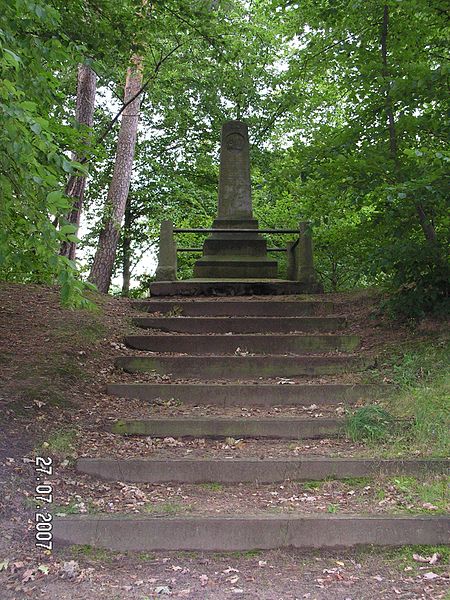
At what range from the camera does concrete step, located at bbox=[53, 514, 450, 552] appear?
11.3ft

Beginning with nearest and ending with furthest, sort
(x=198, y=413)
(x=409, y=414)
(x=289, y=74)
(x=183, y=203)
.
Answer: (x=409, y=414) < (x=198, y=413) < (x=289, y=74) < (x=183, y=203)

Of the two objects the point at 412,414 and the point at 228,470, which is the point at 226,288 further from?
the point at 228,470

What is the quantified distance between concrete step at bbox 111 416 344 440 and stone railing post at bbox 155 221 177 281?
16.4 ft

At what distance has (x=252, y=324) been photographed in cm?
730

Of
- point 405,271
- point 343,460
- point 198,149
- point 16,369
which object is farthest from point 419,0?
point 198,149

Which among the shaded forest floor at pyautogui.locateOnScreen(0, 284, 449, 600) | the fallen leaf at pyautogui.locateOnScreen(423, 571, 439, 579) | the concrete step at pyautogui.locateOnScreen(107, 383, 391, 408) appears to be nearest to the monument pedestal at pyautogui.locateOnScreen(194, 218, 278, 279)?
the shaded forest floor at pyautogui.locateOnScreen(0, 284, 449, 600)

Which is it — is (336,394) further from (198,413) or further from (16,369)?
(16,369)

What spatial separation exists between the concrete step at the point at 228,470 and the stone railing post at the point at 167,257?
5629 mm

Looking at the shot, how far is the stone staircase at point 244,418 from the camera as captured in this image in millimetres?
3451

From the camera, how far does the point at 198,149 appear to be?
1931 centimetres

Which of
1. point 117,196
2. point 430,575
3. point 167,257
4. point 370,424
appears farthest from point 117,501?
point 117,196

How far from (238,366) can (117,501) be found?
8.12 feet

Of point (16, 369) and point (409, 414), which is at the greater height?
point (16, 369)

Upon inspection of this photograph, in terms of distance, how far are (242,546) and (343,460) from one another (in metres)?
1.08
